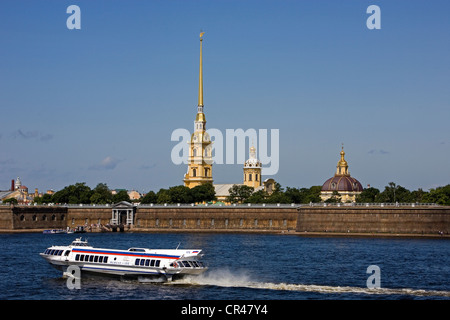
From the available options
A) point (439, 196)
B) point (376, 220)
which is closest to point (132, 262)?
point (376, 220)

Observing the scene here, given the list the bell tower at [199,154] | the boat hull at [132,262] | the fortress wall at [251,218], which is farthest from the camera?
the bell tower at [199,154]

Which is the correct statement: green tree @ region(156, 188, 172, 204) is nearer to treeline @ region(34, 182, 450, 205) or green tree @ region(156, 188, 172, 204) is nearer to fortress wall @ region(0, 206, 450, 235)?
treeline @ region(34, 182, 450, 205)

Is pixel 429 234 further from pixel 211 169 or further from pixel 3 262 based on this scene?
pixel 211 169

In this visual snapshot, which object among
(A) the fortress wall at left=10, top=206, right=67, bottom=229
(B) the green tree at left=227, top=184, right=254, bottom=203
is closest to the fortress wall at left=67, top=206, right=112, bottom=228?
(A) the fortress wall at left=10, top=206, right=67, bottom=229

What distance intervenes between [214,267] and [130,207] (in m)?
78.8

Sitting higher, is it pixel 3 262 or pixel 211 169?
pixel 211 169

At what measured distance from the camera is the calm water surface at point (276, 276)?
4731 cm

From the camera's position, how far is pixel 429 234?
343 ft

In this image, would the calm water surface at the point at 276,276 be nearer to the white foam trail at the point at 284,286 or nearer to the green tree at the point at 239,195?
the white foam trail at the point at 284,286

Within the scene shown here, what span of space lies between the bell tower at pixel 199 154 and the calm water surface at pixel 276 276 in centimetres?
9672

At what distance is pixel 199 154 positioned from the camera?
610 ft
